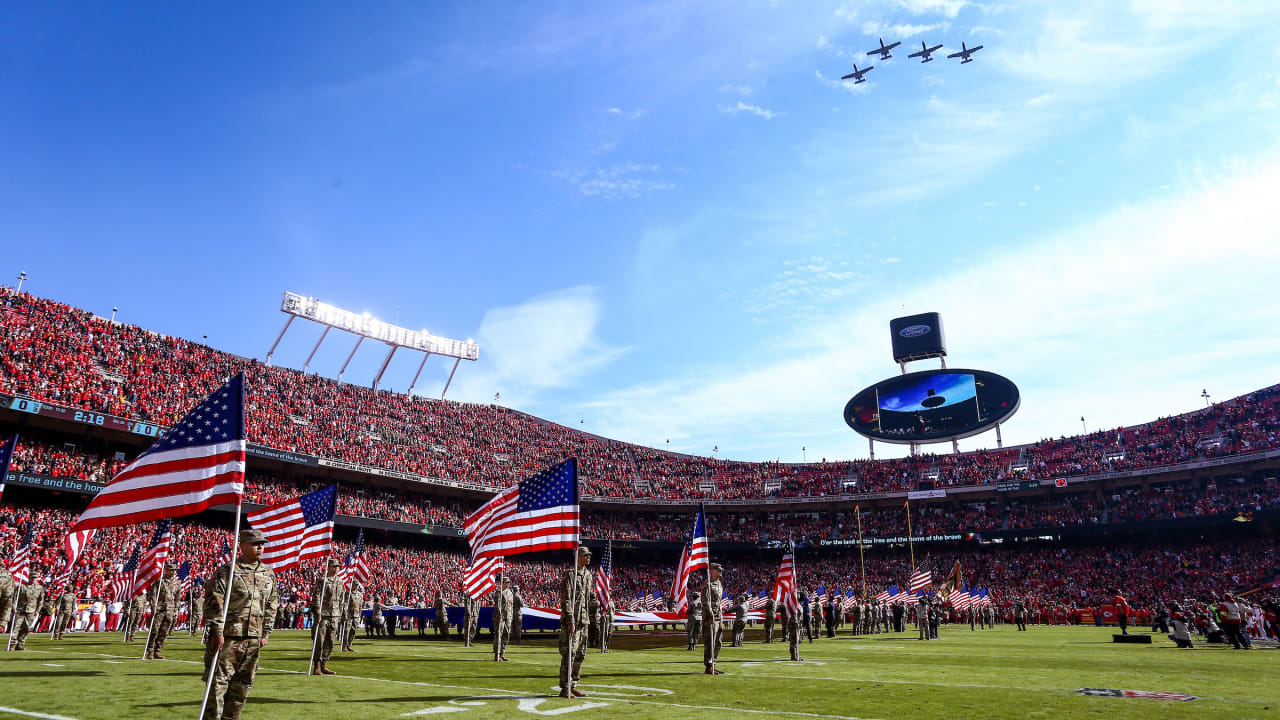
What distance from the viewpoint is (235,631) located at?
8.02m

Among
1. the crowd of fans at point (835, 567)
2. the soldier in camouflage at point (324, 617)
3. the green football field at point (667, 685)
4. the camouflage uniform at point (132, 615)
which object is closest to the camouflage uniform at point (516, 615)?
the green football field at point (667, 685)

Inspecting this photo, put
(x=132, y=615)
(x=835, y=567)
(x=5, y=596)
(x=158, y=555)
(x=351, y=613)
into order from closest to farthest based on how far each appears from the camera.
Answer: (x=5, y=596)
(x=158, y=555)
(x=351, y=613)
(x=132, y=615)
(x=835, y=567)

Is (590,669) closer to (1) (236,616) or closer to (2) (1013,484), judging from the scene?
(1) (236,616)

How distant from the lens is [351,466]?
5466 centimetres

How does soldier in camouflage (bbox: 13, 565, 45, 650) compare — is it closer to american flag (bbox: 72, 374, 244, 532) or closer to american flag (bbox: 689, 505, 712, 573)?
american flag (bbox: 72, 374, 244, 532)

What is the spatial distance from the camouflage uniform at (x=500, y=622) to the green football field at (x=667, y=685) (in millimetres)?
616

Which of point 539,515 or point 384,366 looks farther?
point 384,366

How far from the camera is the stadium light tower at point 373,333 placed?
65875mm

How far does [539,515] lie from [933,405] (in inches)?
2491

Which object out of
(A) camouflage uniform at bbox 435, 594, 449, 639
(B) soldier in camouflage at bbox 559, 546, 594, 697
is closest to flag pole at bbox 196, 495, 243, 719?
(B) soldier in camouflage at bbox 559, 546, 594, 697

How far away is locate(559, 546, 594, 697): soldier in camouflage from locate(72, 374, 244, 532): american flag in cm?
495

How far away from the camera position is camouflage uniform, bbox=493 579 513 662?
17.8 metres

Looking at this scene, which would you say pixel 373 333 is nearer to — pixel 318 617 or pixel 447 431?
pixel 447 431

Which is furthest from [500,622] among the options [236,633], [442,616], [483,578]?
[442,616]
